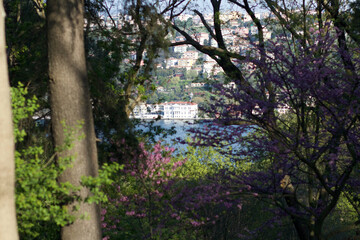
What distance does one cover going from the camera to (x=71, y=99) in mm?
4371

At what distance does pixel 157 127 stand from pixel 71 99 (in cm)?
432

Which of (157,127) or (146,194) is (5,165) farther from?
(157,127)

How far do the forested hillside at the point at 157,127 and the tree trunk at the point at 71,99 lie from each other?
12mm

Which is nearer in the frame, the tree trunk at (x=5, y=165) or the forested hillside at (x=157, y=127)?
the tree trunk at (x=5, y=165)

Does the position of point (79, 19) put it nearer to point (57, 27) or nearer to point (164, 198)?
point (57, 27)

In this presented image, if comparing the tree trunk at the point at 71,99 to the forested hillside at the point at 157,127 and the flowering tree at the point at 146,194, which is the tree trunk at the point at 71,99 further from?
the flowering tree at the point at 146,194

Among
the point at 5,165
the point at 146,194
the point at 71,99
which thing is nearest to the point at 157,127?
the point at 146,194

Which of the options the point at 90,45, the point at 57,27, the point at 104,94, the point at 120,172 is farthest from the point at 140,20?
the point at 57,27

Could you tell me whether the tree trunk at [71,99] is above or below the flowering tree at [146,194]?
above

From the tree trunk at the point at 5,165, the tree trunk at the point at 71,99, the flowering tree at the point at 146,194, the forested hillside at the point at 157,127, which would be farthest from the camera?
the flowering tree at the point at 146,194

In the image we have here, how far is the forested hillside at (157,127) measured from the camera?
12.6 ft

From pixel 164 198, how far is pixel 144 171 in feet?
1.79

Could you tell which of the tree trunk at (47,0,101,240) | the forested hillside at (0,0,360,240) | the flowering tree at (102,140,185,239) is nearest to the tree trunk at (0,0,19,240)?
the forested hillside at (0,0,360,240)

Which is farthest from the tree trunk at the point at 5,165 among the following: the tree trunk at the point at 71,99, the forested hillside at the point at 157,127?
the tree trunk at the point at 71,99
